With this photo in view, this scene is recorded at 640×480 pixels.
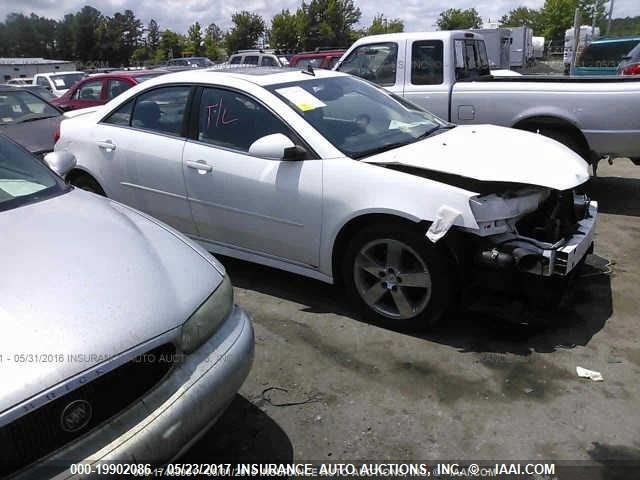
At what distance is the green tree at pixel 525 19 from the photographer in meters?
60.2

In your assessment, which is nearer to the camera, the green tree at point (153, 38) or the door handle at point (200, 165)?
the door handle at point (200, 165)

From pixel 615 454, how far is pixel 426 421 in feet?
2.81

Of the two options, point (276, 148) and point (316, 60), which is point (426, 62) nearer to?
point (276, 148)

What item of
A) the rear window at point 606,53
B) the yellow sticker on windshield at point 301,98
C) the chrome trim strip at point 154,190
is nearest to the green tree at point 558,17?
the rear window at point 606,53

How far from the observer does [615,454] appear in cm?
251

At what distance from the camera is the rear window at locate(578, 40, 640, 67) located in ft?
48.5

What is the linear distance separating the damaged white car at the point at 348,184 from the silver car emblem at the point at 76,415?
205 centimetres

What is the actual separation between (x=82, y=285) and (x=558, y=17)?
61.5 metres

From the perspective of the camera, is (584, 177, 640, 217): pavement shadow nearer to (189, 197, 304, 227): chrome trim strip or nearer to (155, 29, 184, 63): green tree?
(189, 197, 304, 227): chrome trim strip

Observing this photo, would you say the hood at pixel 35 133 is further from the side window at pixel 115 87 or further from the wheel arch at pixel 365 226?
the wheel arch at pixel 365 226

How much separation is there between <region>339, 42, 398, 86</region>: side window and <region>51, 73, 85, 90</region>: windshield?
11125 millimetres

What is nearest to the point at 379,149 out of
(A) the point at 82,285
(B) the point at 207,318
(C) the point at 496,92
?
(B) the point at 207,318

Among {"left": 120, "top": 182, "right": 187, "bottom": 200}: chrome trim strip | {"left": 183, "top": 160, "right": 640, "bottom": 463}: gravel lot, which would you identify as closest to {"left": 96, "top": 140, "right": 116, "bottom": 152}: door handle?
{"left": 120, "top": 182, "right": 187, "bottom": 200}: chrome trim strip

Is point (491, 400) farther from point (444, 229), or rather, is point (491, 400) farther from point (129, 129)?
point (129, 129)
